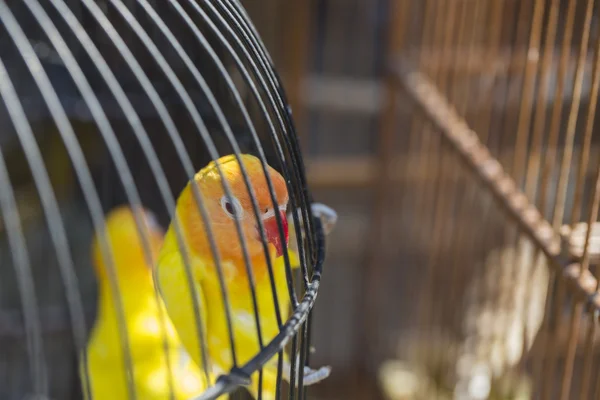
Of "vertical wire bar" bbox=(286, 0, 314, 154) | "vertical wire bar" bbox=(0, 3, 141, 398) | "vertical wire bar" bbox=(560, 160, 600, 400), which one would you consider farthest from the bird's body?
"vertical wire bar" bbox=(286, 0, 314, 154)

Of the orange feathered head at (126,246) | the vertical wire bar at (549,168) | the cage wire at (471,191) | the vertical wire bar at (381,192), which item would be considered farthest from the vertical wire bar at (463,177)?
the orange feathered head at (126,246)

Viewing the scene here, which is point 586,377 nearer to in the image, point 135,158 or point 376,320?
point 376,320

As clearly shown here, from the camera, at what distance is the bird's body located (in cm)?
50

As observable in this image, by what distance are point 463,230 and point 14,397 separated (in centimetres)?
95

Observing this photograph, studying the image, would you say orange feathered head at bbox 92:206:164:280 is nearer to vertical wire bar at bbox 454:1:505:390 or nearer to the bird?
the bird

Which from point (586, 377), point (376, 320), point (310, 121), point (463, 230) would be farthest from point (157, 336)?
point (310, 121)

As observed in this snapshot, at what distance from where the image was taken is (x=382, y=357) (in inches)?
48.3

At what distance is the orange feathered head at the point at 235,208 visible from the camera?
496mm

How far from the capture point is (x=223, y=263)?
1.78 ft

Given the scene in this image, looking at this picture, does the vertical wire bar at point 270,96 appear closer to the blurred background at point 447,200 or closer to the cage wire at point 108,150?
the cage wire at point 108,150

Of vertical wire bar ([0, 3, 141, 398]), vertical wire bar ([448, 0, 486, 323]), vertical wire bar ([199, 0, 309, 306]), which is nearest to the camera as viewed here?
vertical wire bar ([0, 3, 141, 398])

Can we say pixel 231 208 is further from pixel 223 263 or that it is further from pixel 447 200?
pixel 447 200

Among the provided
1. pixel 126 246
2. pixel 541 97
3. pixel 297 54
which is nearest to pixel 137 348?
pixel 126 246

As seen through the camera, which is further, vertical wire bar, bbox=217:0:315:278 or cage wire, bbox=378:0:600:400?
cage wire, bbox=378:0:600:400
